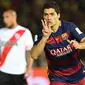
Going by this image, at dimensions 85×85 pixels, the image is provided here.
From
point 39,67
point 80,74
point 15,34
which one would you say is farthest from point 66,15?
point 80,74

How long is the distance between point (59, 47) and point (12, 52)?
2136mm

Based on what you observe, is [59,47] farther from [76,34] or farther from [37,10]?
[37,10]

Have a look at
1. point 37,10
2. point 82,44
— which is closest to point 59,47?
point 82,44

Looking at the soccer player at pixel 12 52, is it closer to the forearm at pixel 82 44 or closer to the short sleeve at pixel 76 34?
the short sleeve at pixel 76 34

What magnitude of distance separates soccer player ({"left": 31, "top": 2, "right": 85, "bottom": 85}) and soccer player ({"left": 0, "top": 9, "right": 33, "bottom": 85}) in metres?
1.79

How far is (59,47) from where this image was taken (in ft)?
21.5

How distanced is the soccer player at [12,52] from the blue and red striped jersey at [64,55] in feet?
5.87

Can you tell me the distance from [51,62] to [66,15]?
19.9 ft

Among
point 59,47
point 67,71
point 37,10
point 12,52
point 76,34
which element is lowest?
point 37,10

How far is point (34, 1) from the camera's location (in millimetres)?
12883

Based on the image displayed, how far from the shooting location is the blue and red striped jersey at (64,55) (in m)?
6.57

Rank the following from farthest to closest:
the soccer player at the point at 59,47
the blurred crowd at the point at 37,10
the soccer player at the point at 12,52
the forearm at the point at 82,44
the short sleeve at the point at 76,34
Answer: the blurred crowd at the point at 37,10
the soccer player at the point at 12,52
the short sleeve at the point at 76,34
the soccer player at the point at 59,47
the forearm at the point at 82,44

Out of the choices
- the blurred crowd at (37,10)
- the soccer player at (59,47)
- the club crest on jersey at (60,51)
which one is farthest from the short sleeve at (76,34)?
the blurred crowd at (37,10)

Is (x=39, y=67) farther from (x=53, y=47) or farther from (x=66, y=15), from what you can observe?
(x=53, y=47)
